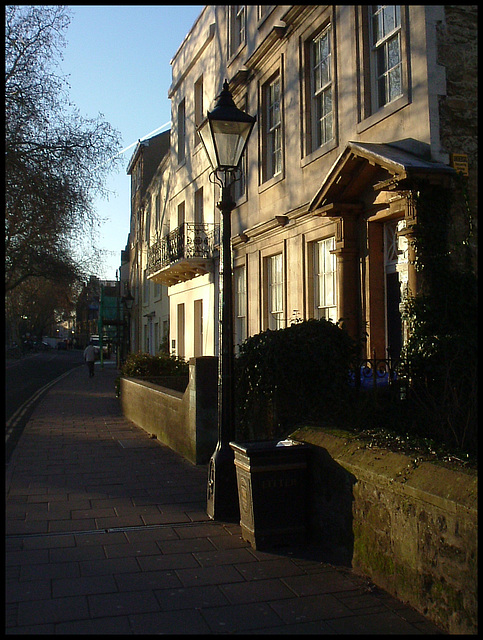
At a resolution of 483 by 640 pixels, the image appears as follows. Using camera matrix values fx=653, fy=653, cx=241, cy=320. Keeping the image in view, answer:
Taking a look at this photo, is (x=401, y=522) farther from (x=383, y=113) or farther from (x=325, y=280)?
(x=325, y=280)

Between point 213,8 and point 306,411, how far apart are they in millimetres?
15358

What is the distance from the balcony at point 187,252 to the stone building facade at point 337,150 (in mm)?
77

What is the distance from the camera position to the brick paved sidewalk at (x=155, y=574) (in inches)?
159

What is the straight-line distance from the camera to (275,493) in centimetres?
554

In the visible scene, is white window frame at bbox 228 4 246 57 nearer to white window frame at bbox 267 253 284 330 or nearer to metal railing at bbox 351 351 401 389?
white window frame at bbox 267 253 284 330

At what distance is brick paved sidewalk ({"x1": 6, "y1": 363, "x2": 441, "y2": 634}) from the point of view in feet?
13.2

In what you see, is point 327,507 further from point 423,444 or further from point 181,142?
point 181,142

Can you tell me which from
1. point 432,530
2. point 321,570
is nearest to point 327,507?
point 321,570

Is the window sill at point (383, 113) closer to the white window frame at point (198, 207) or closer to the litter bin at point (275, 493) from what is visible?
the litter bin at point (275, 493)

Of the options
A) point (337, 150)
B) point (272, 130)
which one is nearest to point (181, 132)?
point (272, 130)

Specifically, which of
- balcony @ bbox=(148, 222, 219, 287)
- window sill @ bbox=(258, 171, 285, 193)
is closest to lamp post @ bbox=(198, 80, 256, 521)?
window sill @ bbox=(258, 171, 285, 193)

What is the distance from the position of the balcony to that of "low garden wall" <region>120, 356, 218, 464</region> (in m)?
7.50

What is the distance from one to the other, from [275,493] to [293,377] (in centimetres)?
235

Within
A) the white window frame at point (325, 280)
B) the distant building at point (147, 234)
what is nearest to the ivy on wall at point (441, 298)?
the white window frame at point (325, 280)
